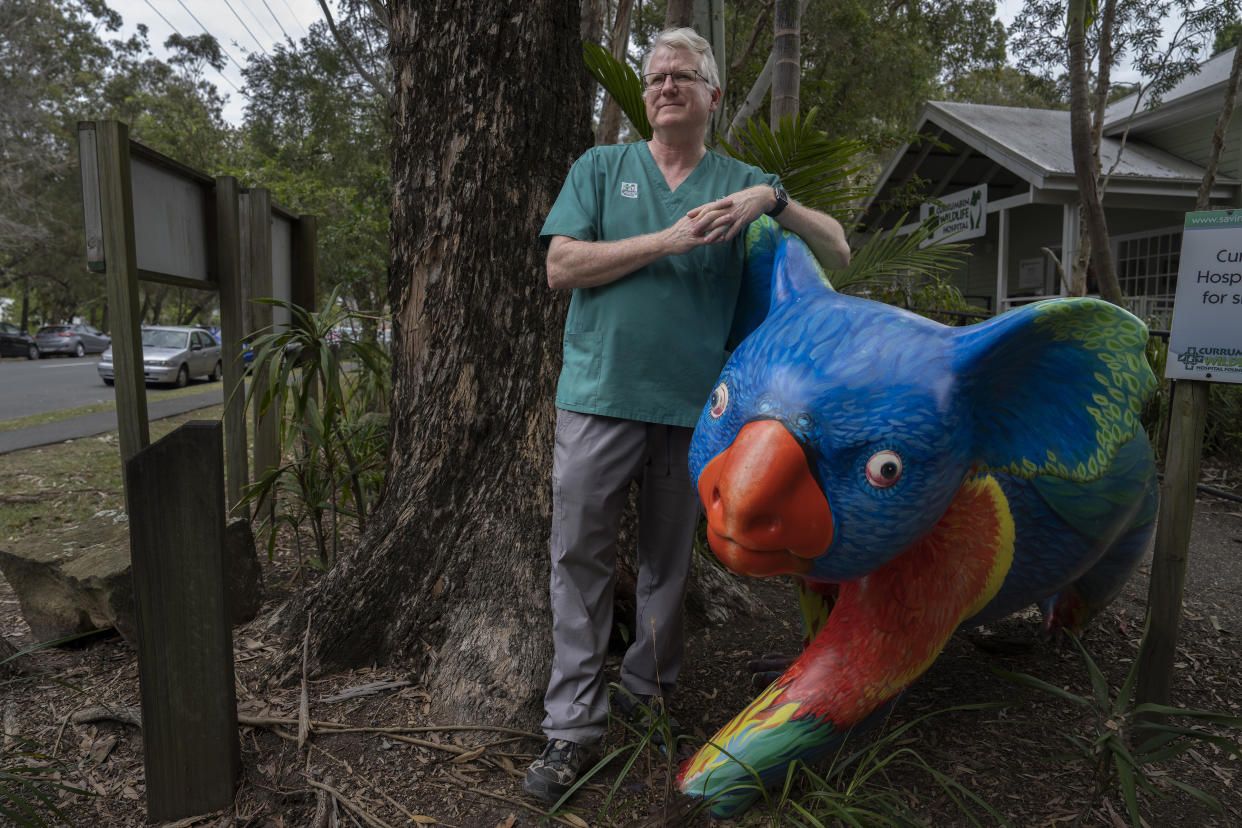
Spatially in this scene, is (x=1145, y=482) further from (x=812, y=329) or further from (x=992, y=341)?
(x=812, y=329)

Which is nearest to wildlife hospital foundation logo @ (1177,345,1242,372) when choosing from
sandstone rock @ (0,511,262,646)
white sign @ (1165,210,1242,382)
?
white sign @ (1165,210,1242,382)

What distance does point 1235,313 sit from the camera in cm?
206

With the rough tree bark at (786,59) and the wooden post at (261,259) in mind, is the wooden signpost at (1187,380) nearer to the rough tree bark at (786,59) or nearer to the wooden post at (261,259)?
the rough tree bark at (786,59)

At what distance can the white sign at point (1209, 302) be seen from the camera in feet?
6.73

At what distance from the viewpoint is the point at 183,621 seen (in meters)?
1.74

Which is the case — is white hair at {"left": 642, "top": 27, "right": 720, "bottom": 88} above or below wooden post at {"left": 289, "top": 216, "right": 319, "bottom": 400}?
above

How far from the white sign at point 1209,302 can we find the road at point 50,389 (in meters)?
8.85

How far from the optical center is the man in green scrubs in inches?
75.6

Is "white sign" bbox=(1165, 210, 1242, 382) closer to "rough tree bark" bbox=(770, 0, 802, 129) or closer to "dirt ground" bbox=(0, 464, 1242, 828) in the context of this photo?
"dirt ground" bbox=(0, 464, 1242, 828)

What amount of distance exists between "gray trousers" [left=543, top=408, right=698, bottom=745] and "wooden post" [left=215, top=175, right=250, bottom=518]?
1.91 m

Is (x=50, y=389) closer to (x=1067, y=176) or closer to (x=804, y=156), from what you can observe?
(x=804, y=156)

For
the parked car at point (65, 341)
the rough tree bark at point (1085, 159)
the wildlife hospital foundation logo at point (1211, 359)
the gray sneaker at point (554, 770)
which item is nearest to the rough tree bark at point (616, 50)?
the rough tree bark at point (1085, 159)

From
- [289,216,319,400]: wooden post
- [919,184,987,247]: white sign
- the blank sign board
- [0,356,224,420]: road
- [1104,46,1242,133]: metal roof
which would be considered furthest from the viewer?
[919,184,987,247]: white sign

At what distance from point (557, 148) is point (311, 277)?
236 centimetres
